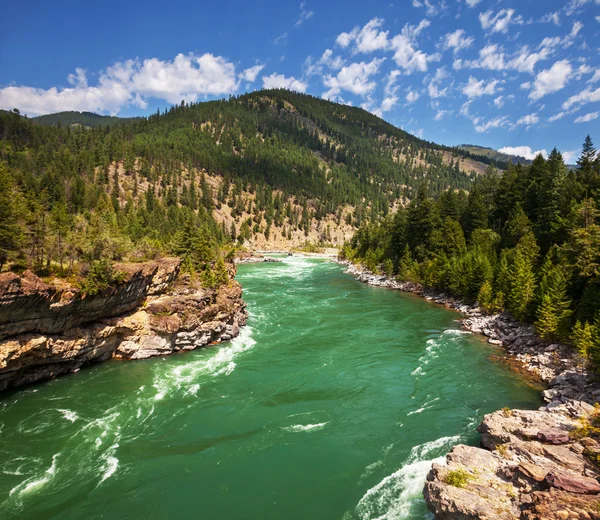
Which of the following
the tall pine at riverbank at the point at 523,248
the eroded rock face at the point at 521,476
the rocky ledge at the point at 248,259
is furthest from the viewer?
the rocky ledge at the point at 248,259

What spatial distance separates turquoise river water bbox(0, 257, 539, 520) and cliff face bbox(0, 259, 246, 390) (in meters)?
1.66

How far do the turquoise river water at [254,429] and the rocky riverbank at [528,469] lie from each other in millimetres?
1652

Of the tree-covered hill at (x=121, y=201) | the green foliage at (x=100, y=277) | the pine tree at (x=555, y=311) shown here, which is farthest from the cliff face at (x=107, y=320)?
the pine tree at (x=555, y=311)

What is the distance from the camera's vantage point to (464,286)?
50.7m

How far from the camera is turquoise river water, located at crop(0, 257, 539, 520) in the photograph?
15039mm

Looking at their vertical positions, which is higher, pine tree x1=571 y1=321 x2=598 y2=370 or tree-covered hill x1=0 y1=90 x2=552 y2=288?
tree-covered hill x1=0 y1=90 x2=552 y2=288

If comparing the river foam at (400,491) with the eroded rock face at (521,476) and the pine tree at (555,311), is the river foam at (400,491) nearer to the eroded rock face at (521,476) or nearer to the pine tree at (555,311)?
the eroded rock face at (521,476)

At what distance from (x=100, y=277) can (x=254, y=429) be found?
18.5m

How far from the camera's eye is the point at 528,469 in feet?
46.0

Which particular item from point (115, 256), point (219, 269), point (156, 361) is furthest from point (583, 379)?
point (115, 256)

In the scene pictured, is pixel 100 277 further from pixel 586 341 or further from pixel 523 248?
pixel 523 248

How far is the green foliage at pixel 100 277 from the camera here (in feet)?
89.4

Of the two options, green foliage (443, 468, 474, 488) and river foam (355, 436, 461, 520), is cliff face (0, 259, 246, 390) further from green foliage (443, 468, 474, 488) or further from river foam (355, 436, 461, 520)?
green foliage (443, 468, 474, 488)

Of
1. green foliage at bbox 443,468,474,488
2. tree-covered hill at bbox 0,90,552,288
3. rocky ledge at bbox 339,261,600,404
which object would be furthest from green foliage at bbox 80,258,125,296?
rocky ledge at bbox 339,261,600,404
